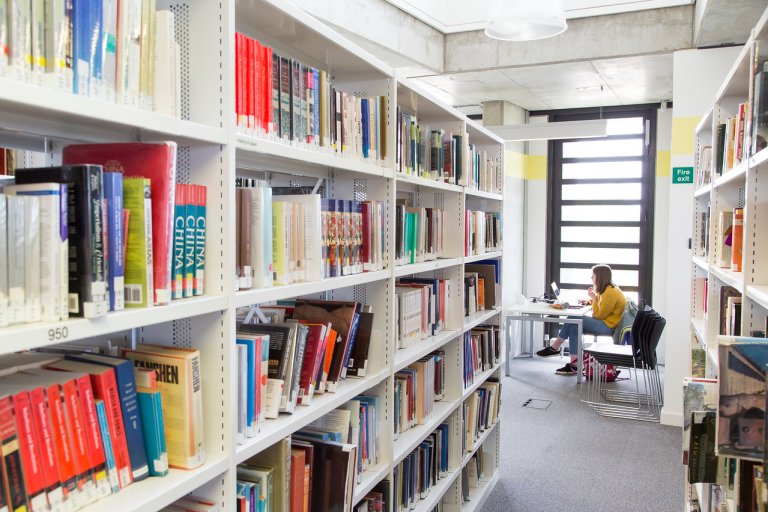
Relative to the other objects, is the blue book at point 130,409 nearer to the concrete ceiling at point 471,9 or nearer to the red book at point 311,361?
the red book at point 311,361

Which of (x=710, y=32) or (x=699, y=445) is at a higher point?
(x=710, y=32)

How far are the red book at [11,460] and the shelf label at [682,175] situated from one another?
17.6 ft

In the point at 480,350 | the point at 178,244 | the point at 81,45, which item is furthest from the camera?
the point at 480,350

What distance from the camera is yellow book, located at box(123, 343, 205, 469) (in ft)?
4.76

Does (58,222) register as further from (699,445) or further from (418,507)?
(418,507)

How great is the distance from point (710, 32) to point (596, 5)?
946mm

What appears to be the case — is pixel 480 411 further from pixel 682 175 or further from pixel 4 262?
pixel 4 262

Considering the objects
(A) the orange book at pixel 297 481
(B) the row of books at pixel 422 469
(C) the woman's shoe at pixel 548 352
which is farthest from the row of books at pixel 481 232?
(C) the woman's shoe at pixel 548 352

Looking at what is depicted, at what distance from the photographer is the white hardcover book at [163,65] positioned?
1.38m

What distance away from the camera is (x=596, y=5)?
532cm

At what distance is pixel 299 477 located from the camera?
6.31ft

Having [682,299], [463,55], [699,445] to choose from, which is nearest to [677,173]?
[682,299]

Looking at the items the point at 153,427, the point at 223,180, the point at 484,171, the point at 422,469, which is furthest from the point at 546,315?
the point at 153,427

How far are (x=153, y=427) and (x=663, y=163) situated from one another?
7.81 meters
